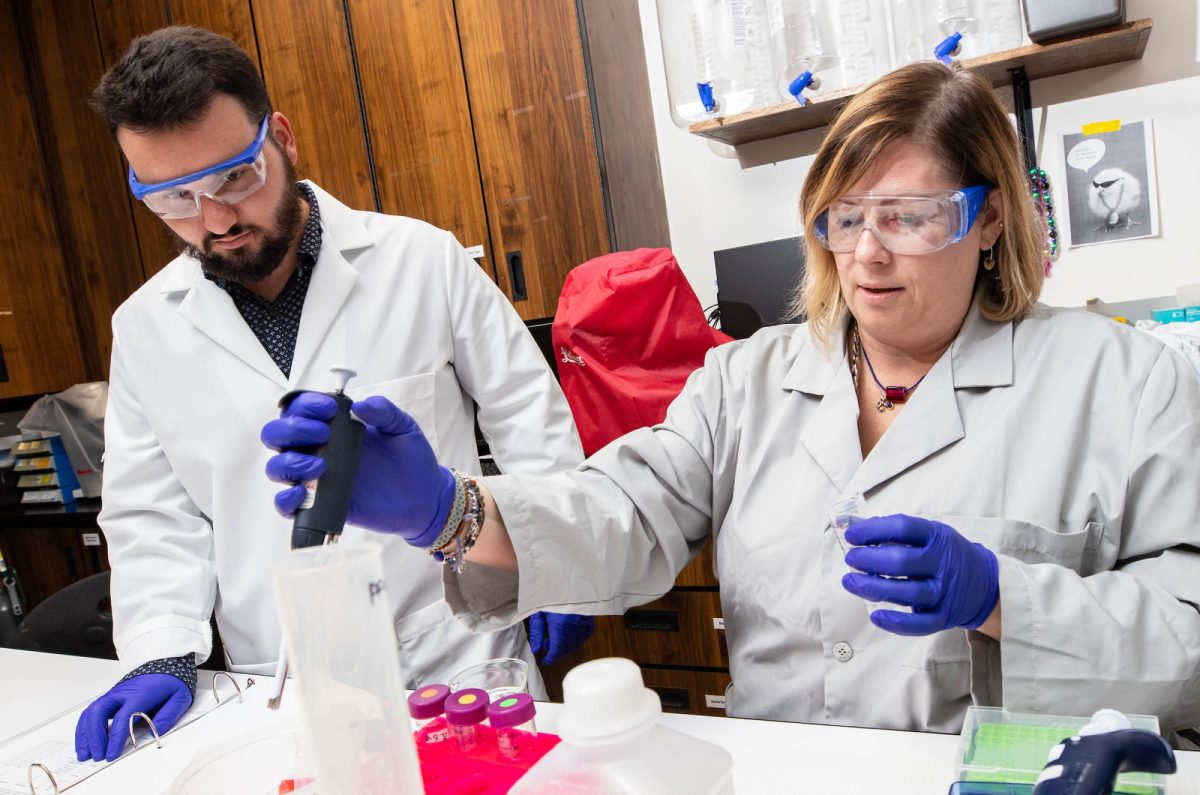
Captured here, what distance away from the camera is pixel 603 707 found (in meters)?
0.57

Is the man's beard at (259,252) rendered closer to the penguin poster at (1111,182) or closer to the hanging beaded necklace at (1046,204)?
the hanging beaded necklace at (1046,204)

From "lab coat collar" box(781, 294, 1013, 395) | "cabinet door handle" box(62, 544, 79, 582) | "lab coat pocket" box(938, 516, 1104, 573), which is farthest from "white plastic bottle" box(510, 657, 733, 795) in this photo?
"cabinet door handle" box(62, 544, 79, 582)

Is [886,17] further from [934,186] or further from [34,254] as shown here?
[34,254]

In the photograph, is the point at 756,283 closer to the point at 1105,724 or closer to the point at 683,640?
the point at 683,640

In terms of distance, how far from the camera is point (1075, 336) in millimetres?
1125

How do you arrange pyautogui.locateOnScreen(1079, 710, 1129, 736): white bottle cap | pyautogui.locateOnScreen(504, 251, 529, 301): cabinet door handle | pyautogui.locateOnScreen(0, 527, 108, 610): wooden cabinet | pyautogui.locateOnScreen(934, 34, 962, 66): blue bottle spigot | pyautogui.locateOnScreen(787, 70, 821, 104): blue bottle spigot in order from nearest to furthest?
pyautogui.locateOnScreen(1079, 710, 1129, 736): white bottle cap → pyautogui.locateOnScreen(934, 34, 962, 66): blue bottle spigot → pyautogui.locateOnScreen(787, 70, 821, 104): blue bottle spigot → pyautogui.locateOnScreen(504, 251, 529, 301): cabinet door handle → pyautogui.locateOnScreen(0, 527, 108, 610): wooden cabinet

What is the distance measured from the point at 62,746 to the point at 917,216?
1370mm

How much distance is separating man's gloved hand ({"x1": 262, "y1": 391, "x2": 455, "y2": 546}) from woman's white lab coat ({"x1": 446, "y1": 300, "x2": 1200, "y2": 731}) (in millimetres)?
92

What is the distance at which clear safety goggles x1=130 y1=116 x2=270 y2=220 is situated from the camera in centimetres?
134

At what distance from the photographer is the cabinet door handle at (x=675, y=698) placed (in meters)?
2.30

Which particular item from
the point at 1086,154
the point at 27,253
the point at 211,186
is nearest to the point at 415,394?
the point at 211,186

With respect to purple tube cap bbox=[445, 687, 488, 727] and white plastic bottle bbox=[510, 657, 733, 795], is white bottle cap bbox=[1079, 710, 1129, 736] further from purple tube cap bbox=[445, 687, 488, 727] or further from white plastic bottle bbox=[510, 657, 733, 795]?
purple tube cap bbox=[445, 687, 488, 727]

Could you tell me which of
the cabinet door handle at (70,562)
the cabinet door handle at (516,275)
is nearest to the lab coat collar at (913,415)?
the cabinet door handle at (516,275)

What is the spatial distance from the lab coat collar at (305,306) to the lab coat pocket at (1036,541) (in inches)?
43.5
